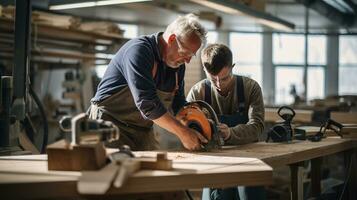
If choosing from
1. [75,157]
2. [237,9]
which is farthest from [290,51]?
[75,157]

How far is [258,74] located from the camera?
12734mm

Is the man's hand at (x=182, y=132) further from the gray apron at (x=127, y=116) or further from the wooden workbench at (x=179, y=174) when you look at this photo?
the gray apron at (x=127, y=116)

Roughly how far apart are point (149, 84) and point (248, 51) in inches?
411

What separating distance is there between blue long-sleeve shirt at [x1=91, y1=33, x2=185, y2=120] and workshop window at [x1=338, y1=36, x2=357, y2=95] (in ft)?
35.3

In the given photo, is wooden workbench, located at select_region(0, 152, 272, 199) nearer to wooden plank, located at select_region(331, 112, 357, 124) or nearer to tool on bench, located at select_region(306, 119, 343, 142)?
tool on bench, located at select_region(306, 119, 343, 142)

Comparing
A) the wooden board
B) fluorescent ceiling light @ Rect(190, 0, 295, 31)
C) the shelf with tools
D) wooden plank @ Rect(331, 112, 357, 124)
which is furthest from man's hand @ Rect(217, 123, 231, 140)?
the shelf with tools

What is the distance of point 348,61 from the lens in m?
12.8

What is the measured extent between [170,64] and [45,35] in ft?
13.5

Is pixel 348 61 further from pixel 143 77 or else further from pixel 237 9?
pixel 143 77

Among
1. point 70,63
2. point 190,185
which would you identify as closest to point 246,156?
point 190,185

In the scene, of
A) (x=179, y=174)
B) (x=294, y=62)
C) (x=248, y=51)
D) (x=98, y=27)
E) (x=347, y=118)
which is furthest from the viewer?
(x=294, y=62)

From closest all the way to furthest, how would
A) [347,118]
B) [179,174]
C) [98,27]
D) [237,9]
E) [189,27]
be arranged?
[179,174] < [189,27] < [347,118] < [237,9] < [98,27]

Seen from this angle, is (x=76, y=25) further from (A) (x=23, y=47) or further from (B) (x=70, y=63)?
(A) (x=23, y=47)

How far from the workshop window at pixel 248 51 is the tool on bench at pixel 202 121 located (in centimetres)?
979
